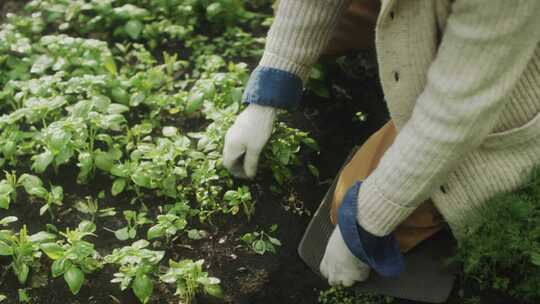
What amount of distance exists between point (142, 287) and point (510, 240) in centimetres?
102

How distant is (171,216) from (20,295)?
0.50 m

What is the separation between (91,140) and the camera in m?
2.40

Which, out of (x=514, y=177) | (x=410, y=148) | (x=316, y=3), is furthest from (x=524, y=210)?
(x=316, y=3)

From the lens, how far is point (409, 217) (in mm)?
2121

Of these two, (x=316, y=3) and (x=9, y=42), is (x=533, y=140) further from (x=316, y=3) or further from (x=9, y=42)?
(x=9, y=42)

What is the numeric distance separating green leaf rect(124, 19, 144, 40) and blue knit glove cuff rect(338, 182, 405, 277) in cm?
142

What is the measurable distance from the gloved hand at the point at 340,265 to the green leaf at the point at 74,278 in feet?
2.31

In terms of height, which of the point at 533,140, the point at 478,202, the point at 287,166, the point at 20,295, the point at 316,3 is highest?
the point at 316,3

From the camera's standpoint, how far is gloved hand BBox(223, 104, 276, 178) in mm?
2193

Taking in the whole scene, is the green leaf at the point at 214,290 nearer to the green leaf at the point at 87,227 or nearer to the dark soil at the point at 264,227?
the dark soil at the point at 264,227

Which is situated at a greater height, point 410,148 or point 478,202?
point 410,148

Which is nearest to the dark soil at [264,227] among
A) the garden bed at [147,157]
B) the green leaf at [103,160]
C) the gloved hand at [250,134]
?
the garden bed at [147,157]

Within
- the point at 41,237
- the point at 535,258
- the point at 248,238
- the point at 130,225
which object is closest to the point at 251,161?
the point at 248,238

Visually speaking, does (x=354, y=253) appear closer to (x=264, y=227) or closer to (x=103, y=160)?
(x=264, y=227)
